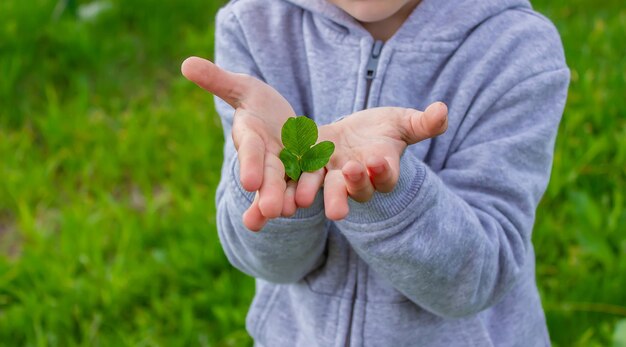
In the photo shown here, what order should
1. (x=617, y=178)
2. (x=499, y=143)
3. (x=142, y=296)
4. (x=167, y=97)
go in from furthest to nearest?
(x=167, y=97) < (x=617, y=178) < (x=142, y=296) < (x=499, y=143)

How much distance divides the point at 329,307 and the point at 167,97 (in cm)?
191

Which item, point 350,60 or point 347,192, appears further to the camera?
point 350,60

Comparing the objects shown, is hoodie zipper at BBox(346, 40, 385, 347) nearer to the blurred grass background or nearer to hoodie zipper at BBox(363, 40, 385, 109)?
hoodie zipper at BBox(363, 40, 385, 109)

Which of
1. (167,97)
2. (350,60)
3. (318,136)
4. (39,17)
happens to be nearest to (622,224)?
(350,60)

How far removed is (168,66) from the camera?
10.6ft

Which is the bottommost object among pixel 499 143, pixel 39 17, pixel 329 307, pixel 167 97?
pixel 167 97

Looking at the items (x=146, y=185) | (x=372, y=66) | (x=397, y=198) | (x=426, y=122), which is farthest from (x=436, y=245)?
(x=146, y=185)

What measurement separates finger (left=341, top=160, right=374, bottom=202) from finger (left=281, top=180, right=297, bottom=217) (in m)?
0.07

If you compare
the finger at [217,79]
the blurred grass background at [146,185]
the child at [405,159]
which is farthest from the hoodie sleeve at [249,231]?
the blurred grass background at [146,185]

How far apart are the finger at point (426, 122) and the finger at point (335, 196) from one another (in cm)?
10

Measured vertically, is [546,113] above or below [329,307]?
above

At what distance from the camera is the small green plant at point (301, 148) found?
39.3 inches

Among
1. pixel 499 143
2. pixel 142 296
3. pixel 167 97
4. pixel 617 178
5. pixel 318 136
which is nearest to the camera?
pixel 318 136

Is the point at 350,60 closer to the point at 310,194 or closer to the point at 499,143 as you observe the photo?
the point at 499,143
